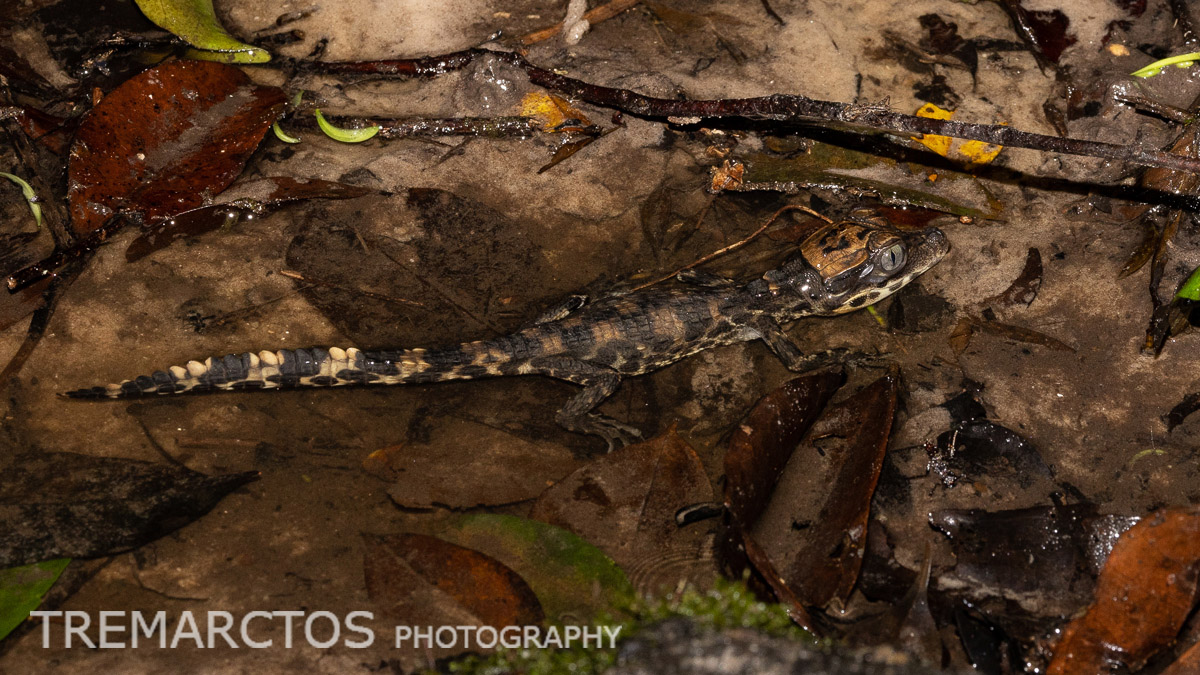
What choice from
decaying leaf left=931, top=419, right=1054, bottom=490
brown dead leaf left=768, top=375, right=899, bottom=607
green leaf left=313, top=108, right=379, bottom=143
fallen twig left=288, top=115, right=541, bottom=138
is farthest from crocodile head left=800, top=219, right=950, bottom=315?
green leaf left=313, top=108, right=379, bottom=143

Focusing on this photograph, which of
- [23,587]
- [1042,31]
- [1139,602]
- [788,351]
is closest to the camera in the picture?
[1139,602]

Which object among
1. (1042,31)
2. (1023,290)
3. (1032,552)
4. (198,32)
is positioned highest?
(198,32)

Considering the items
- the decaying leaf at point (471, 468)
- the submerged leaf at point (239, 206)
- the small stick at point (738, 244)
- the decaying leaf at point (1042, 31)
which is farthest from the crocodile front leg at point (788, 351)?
the decaying leaf at point (1042, 31)

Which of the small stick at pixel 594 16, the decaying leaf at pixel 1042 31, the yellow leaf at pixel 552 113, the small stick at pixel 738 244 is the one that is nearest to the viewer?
the small stick at pixel 738 244

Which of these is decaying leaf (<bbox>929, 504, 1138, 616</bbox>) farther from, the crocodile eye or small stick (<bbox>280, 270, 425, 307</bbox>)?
small stick (<bbox>280, 270, 425, 307</bbox>)

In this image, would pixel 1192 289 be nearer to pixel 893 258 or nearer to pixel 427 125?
pixel 893 258

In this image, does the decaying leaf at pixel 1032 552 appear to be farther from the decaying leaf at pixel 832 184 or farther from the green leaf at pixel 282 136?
the green leaf at pixel 282 136

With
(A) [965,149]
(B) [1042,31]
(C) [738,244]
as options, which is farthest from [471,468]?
(B) [1042,31]
